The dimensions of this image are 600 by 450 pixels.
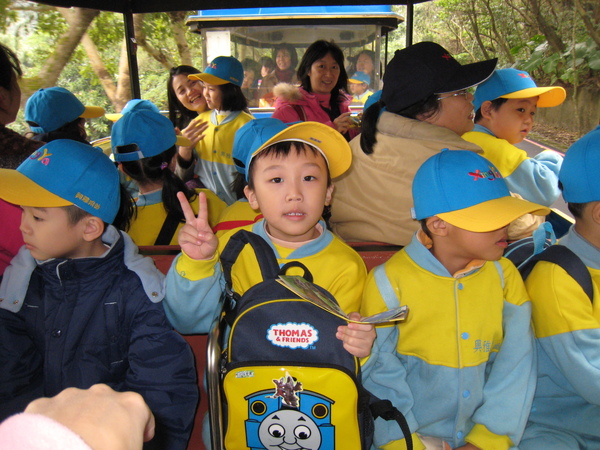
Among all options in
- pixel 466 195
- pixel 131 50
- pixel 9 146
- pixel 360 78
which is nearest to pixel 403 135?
pixel 466 195

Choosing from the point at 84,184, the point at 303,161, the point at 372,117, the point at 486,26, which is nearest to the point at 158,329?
the point at 84,184

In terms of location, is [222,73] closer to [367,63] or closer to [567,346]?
[367,63]

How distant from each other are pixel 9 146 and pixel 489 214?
7.16ft

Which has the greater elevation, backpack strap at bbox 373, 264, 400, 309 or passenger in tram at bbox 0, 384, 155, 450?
passenger in tram at bbox 0, 384, 155, 450

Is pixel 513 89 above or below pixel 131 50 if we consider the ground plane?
below

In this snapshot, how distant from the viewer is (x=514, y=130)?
3111mm

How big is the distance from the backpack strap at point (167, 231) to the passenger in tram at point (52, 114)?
138 centimetres

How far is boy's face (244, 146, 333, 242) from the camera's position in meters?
1.78

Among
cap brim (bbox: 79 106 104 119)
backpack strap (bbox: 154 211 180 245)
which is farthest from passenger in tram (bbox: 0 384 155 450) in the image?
cap brim (bbox: 79 106 104 119)

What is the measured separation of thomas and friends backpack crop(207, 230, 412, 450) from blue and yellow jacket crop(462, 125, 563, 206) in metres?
1.79

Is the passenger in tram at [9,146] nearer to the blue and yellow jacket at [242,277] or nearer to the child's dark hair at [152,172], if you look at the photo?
the child's dark hair at [152,172]

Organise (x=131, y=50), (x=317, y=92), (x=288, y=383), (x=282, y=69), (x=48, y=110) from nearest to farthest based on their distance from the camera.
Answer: (x=288, y=383) < (x=48, y=110) < (x=317, y=92) < (x=131, y=50) < (x=282, y=69)

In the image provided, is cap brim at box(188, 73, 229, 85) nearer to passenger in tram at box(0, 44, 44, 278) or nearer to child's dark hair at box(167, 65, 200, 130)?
child's dark hair at box(167, 65, 200, 130)

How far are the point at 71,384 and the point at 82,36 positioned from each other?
23.0 ft
